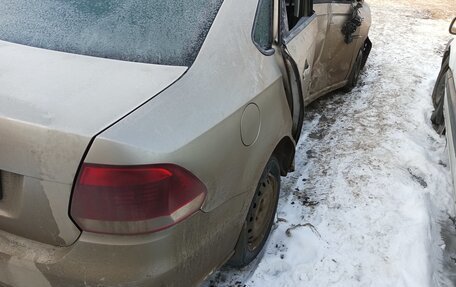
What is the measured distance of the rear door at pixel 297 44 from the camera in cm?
265

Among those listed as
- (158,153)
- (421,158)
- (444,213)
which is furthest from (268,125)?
(421,158)

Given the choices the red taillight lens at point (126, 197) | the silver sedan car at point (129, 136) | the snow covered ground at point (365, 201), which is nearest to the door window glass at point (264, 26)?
the silver sedan car at point (129, 136)

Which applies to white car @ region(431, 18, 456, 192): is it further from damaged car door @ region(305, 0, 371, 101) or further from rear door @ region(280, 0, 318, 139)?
rear door @ region(280, 0, 318, 139)

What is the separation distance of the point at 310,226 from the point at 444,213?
1113 millimetres

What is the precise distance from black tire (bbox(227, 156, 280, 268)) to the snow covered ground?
113 millimetres

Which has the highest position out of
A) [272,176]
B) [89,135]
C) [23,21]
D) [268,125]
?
[23,21]

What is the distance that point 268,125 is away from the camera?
233cm

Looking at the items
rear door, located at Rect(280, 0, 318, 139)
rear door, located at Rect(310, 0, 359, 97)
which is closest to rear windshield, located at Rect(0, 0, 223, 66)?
rear door, located at Rect(280, 0, 318, 139)

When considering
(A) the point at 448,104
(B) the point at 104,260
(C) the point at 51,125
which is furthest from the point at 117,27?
(A) the point at 448,104

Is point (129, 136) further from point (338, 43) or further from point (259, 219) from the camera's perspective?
point (338, 43)

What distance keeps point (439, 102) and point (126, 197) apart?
4.16m

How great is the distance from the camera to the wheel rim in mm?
2592

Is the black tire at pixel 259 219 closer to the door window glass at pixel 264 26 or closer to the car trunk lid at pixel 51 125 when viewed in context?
the door window glass at pixel 264 26

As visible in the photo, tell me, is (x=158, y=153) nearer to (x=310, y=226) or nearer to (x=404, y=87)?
(x=310, y=226)
